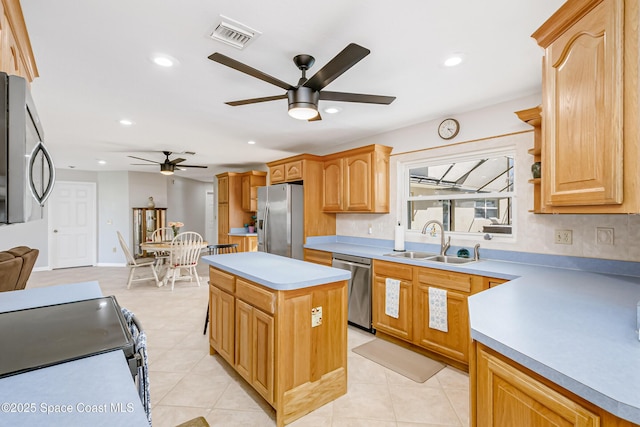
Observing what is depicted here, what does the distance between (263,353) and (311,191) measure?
9.03ft

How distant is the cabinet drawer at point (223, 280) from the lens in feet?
7.49

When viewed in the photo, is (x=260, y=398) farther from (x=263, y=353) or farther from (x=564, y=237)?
(x=564, y=237)

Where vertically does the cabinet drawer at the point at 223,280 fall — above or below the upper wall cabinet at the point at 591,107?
below

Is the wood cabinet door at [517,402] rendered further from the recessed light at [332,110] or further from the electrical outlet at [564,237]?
the recessed light at [332,110]

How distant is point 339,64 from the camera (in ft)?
5.35

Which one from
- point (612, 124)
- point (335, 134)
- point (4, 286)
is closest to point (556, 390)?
point (612, 124)

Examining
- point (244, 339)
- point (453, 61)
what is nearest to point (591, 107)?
point (453, 61)

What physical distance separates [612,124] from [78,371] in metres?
2.00

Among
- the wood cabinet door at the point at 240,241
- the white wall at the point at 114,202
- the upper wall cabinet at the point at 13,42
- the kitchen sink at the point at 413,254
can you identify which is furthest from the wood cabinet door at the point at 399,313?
the white wall at the point at 114,202

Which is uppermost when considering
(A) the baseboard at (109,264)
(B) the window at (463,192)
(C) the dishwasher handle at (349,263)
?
(B) the window at (463,192)

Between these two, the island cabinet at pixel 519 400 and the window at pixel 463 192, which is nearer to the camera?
the island cabinet at pixel 519 400

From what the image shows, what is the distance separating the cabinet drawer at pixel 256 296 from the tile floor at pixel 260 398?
0.71 meters

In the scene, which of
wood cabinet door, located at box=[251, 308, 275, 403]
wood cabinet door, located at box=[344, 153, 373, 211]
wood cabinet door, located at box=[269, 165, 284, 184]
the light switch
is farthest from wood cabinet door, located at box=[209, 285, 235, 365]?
wood cabinet door, located at box=[269, 165, 284, 184]

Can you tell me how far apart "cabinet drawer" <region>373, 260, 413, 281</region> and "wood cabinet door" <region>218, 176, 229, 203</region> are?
4.37 meters
